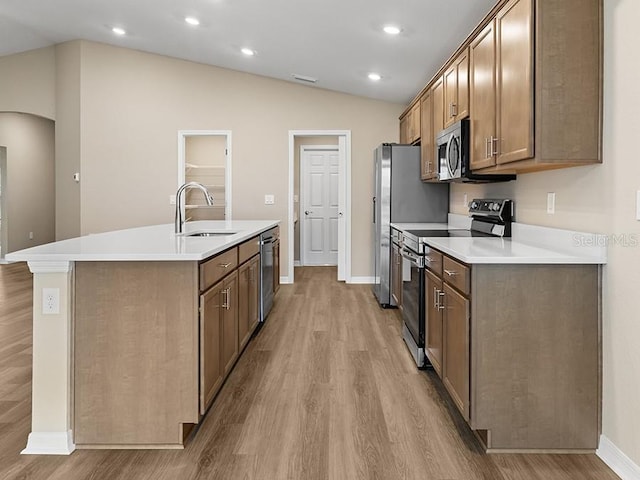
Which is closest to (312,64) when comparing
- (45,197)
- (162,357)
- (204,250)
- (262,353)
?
(262,353)

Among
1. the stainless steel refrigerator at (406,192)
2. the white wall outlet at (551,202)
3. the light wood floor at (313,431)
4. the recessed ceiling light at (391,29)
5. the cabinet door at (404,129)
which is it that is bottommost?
the light wood floor at (313,431)

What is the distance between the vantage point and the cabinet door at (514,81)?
222 cm

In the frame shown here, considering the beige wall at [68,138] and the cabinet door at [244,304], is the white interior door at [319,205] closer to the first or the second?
the beige wall at [68,138]

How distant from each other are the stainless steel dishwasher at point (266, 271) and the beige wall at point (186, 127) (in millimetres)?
1807

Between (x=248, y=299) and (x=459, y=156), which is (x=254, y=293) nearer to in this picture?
(x=248, y=299)

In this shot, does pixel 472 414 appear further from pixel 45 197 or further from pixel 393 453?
pixel 45 197

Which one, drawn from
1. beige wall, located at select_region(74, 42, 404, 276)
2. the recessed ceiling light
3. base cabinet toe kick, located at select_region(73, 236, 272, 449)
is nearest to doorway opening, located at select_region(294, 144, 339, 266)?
beige wall, located at select_region(74, 42, 404, 276)

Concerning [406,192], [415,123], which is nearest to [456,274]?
[406,192]

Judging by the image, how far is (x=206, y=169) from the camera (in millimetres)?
7137

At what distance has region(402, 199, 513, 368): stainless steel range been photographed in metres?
3.24

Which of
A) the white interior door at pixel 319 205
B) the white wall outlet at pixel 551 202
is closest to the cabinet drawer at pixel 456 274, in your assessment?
the white wall outlet at pixel 551 202

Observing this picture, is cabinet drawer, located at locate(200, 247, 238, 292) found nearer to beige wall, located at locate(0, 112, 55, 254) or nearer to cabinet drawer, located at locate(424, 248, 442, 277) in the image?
cabinet drawer, located at locate(424, 248, 442, 277)

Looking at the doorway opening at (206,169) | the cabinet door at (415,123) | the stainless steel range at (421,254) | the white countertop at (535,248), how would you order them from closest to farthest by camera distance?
the white countertop at (535,248)
the stainless steel range at (421,254)
the cabinet door at (415,123)
the doorway opening at (206,169)

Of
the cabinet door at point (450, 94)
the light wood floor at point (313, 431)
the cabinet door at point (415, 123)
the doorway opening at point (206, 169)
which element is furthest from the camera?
the doorway opening at point (206, 169)
